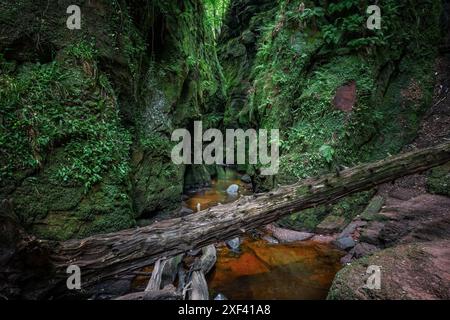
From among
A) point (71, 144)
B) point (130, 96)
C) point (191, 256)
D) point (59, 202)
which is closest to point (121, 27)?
point (130, 96)

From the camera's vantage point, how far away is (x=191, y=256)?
5.73m

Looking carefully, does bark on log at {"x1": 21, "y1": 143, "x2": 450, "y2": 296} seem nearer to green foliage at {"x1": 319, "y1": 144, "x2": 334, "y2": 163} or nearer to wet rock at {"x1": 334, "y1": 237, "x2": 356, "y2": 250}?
wet rock at {"x1": 334, "y1": 237, "x2": 356, "y2": 250}

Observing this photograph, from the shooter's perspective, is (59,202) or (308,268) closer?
(59,202)

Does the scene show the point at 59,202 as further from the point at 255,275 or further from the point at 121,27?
the point at 121,27

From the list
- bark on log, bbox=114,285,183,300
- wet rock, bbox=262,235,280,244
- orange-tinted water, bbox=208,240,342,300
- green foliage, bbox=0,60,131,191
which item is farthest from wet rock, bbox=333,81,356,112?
bark on log, bbox=114,285,183,300

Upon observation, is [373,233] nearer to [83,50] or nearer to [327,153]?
[327,153]

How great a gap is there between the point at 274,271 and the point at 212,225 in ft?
5.87

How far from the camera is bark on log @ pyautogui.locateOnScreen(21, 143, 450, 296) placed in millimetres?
3834

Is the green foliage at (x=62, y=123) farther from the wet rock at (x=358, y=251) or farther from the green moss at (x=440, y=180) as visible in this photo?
the green moss at (x=440, y=180)

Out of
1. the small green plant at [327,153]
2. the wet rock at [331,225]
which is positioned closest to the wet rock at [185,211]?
the wet rock at [331,225]

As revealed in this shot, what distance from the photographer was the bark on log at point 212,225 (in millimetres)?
3834

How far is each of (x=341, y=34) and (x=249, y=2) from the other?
12443mm

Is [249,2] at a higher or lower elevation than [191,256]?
higher
